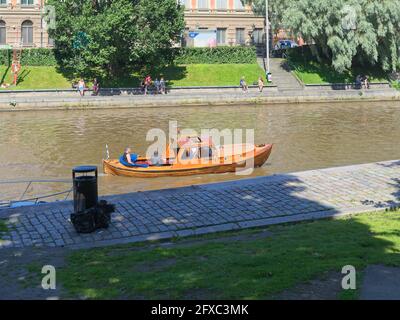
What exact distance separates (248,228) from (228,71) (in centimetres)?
3998

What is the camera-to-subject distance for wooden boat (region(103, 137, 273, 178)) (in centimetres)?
2139

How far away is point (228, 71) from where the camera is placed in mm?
51562

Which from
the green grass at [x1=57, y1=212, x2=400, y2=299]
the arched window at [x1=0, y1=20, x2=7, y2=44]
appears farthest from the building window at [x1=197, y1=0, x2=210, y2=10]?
the green grass at [x1=57, y1=212, x2=400, y2=299]

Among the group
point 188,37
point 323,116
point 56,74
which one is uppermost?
point 188,37

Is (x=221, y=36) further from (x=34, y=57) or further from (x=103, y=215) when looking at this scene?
(x=103, y=215)

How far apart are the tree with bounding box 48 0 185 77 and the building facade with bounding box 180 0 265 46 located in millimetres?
16444

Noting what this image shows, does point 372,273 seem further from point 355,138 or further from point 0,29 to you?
point 0,29

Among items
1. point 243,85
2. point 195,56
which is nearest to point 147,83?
point 243,85

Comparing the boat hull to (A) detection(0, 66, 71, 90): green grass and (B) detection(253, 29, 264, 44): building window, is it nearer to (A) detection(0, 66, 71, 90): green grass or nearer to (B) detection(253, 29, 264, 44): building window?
(A) detection(0, 66, 71, 90): green grass

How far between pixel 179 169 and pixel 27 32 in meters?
42.2

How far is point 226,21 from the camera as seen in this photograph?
213ft

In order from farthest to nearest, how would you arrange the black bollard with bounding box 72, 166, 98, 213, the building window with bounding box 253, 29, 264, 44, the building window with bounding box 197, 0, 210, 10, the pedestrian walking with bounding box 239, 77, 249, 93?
1. the building window with bounding box 253, 29, 264, 44
2. the building window with bounding box 197, 0, 210, 10
3. the pedestrian walking with bounding box 239, 77, 249, 93
4. the black bollard with bounding box 72, 166, 98, 213

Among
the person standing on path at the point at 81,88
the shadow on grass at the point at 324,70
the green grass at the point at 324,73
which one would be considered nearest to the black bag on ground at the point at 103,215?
the person standing on path at the point at 81,88
